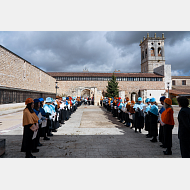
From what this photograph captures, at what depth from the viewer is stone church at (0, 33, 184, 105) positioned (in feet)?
52.6

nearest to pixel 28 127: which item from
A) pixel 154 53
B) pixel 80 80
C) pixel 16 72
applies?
pixel 16 72

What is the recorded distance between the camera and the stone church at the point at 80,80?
52.6 feet

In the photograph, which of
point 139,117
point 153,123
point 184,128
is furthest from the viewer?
point 139,117

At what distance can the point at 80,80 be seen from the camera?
4269 centimetres

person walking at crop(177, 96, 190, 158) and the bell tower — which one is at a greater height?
the bell tower

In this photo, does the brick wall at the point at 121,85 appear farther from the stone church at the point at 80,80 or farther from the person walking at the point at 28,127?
the person walking at the point at 28,127

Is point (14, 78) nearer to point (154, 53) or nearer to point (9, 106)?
point (9, 106)

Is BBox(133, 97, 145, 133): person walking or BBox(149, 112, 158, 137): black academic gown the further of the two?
BBox(133, 97, 145, 133): person walking

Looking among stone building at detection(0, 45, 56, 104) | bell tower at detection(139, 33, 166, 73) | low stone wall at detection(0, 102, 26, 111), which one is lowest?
low stone wall at detection(0, 102, 26, 111)

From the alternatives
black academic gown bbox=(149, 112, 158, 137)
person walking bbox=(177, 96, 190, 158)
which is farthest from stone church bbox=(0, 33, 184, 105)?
person walking bbox=(177, 96, 190, 158)

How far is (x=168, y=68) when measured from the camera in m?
43.3

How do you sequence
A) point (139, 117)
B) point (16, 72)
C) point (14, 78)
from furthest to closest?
point (16, 72) → point (14, 78) → point (139, 117)

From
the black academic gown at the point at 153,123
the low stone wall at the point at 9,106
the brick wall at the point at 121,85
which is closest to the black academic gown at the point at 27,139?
the black academic gown at the point at 153,123

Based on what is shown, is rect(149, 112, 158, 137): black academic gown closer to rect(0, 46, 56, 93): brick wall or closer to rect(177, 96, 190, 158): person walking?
rect(177, 96, 190, 158): person walking
